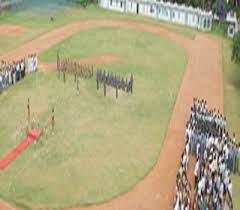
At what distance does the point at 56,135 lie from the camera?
25.8 metres

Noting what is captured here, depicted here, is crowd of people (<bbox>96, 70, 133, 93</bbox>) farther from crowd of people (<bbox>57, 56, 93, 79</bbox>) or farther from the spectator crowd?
the spectator crowd

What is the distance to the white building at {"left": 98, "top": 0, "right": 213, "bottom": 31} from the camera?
44.7 m

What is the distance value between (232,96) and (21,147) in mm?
13893

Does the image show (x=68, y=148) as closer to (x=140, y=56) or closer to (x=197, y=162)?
(x=197, y=162)

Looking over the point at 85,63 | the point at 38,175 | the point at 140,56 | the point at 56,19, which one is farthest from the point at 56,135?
the point at 56,19

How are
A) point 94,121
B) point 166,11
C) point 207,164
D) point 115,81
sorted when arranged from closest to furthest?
point 207,164, point 94,121, point 115,81, point 166,11

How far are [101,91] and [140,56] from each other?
7.27 metres

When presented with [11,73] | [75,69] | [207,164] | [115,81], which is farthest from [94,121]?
[207,164]

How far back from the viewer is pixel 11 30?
4119 cm

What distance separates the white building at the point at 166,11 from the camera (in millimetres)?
44719

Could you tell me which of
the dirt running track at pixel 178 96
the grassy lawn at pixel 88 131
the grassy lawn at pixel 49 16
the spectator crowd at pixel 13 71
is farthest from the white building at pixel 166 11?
the spectator crowd at pixel 13 71

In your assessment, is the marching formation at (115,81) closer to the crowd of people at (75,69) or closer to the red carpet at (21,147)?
the crowd of people at (75,69)

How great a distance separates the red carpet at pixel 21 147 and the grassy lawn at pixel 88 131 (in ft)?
1.05

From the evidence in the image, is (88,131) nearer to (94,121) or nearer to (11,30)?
(94,121)
